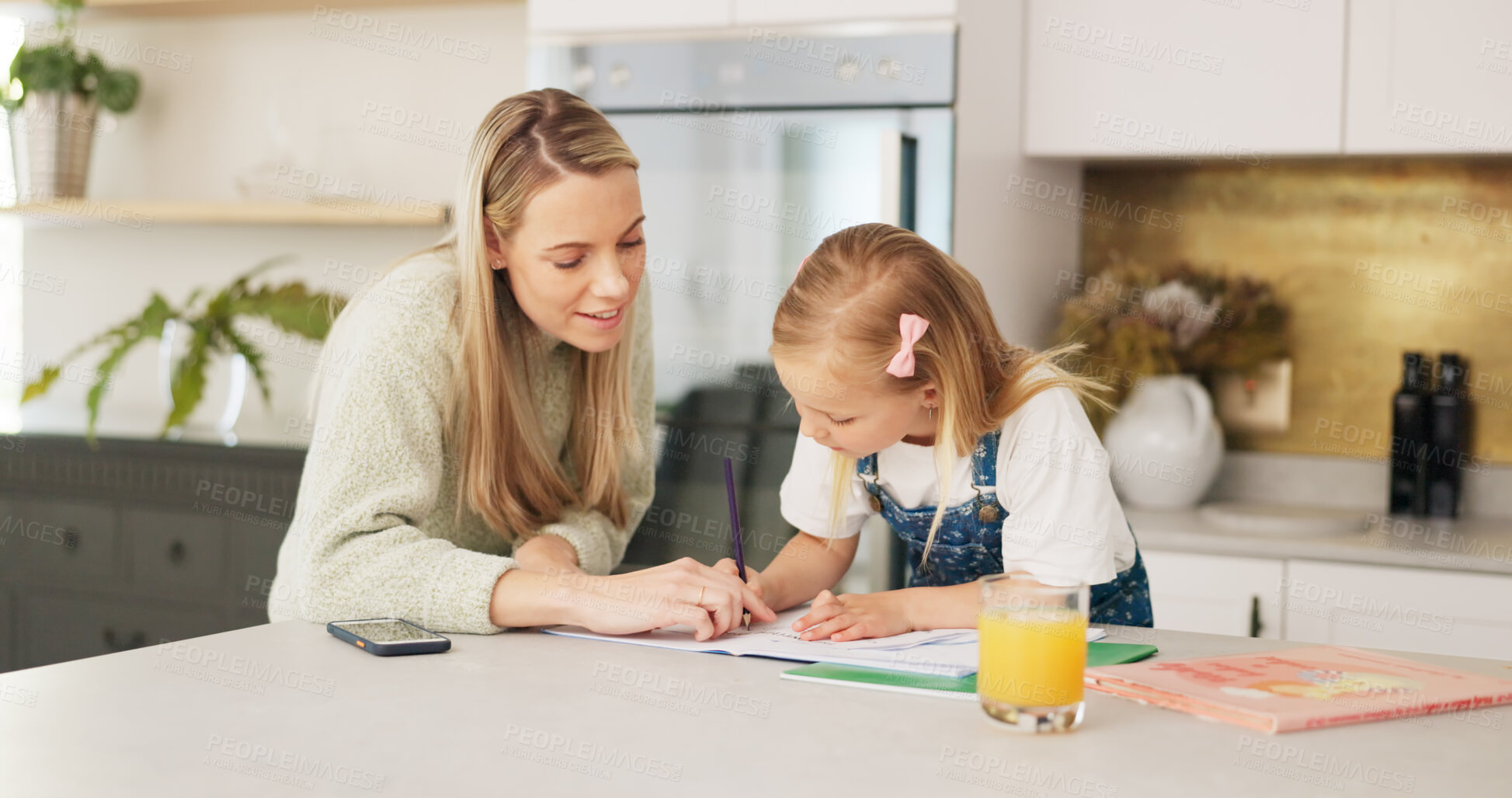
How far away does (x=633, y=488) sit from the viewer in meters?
1.58

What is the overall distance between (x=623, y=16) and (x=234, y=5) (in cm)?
117

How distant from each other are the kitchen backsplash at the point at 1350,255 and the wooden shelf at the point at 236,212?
1418mm

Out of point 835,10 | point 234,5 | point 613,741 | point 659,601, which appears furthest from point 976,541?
point 234,5

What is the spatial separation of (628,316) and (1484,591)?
140 cm

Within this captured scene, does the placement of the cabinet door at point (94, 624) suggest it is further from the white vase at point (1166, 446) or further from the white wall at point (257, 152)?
the white vase at point (1166, 446)

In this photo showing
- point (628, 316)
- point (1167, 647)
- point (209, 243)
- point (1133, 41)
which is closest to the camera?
point (1167, 647)

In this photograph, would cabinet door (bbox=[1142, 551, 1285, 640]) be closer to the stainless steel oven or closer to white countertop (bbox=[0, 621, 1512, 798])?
the stainless steel oven

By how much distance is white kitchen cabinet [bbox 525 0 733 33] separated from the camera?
2.11 m

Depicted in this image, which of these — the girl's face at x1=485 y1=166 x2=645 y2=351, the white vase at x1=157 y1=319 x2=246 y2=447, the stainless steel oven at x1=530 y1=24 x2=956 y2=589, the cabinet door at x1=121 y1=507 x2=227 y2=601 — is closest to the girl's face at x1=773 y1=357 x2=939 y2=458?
the girl's face at x1=485 y1=166 x2=645 y2=351

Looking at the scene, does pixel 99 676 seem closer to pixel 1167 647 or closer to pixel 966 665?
pixel 966 665

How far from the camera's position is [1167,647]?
107 centimetres

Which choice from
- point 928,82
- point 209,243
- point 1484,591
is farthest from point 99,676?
point 209,243

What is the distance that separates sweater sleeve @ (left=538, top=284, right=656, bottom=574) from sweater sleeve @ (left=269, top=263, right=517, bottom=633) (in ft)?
0.54

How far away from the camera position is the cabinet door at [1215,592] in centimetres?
204
